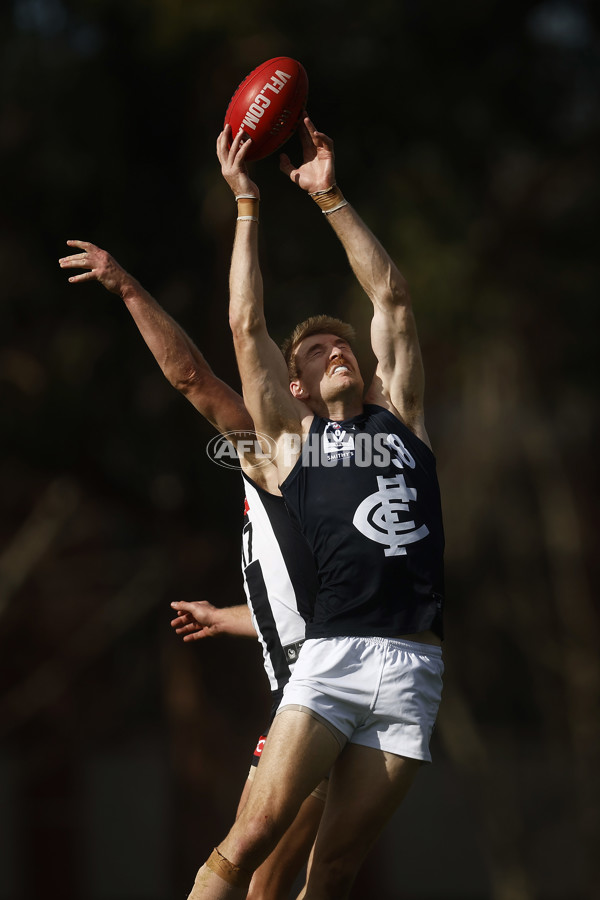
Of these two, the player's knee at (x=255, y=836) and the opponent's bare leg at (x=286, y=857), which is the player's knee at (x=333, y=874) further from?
the opponent's bare leg at (x=286, y=857)

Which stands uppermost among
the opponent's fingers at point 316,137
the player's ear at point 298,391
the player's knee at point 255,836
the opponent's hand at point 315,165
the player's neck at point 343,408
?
the opponent's fingers at point 316,137

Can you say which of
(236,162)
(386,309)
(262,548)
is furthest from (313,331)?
(262,548)

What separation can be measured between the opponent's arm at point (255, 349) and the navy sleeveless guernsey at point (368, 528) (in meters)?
0.17

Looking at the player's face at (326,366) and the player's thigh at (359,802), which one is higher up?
the player's face at (326,366)

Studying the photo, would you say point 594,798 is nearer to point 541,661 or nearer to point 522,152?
point 541,661

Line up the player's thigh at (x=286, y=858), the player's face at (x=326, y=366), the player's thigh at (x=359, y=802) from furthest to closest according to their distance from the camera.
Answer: the player's thigh at (x=286, y=858) < the player's face at (x=326, y=366) < the player's thigh at (x=359, y=802)

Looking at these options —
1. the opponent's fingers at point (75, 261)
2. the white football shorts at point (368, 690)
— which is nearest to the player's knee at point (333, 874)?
the white football shorts at point (368, 690)

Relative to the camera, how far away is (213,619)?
541 cm

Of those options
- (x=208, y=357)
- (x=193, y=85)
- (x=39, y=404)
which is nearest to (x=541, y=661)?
(x=208, y=357)

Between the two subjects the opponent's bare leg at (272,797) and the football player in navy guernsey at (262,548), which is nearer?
the opponent's bare leg at (272,797)

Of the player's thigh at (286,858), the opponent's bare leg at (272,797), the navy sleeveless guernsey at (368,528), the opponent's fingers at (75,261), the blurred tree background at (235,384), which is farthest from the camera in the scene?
the blurred tree background at (235,384)

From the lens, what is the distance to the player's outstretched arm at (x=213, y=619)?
5332 mm

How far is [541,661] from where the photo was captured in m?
16.1

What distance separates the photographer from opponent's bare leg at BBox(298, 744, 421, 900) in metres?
4.24
